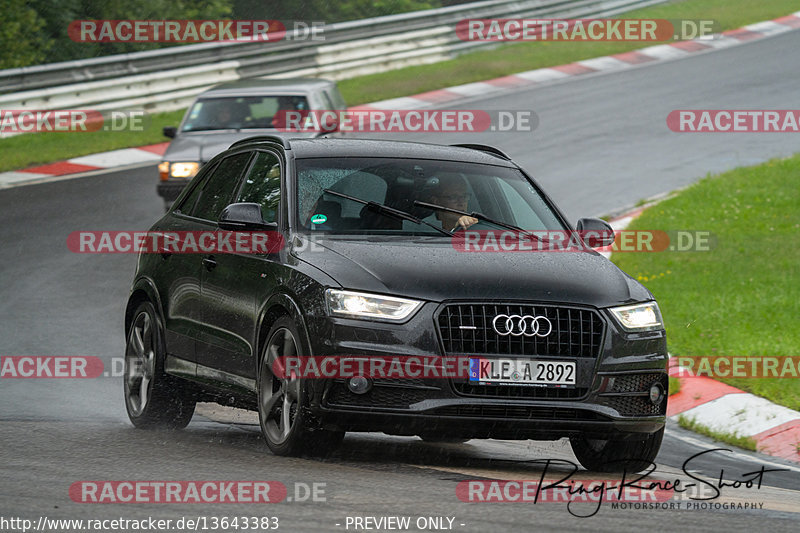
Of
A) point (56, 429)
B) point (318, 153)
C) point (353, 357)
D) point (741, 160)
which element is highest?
point (318, 153)

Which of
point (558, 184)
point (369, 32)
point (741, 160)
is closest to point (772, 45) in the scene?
point (369, 32)

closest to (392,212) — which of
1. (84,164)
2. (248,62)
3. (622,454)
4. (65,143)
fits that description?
(622,454)

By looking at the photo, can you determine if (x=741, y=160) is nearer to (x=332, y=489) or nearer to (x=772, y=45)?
(x=772, y=45)

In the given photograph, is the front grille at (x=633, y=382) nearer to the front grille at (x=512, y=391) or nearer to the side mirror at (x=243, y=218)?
the front grille at (x=512, y=391)

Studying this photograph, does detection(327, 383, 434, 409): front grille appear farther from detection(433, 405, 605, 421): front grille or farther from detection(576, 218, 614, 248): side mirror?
detection(576, 218, 614, 248): side mirror

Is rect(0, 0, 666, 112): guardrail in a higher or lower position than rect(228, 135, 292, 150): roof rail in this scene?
lower

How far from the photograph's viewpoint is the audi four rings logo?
6.80m

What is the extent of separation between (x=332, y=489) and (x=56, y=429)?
2684mm

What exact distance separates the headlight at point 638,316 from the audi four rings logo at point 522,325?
1.38 feet

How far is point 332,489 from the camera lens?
19.9ft

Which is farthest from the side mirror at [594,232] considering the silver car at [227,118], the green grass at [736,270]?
the silver car at [227,118]

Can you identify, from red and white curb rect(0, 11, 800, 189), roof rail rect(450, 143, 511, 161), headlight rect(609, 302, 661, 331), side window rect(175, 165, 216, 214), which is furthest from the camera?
red and white curb rect(0, 11, 800, 189)

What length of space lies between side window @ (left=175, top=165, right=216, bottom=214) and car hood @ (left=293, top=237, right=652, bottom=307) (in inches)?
72.4

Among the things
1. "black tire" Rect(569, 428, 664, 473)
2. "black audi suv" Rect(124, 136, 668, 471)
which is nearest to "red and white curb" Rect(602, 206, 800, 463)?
"black tire" Rect(569, 428, 664, 473)
